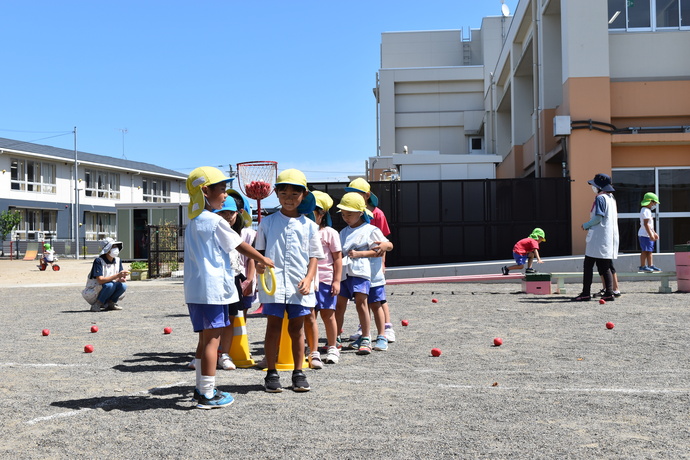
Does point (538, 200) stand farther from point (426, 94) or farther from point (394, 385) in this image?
point (426, 94)

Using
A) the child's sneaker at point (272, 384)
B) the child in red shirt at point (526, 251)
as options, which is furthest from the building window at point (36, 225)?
the child's sneaker at point (272, 384)

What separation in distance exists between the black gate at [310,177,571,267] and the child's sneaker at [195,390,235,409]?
15690mm

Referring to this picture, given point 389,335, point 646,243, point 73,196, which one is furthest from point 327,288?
point 73,196

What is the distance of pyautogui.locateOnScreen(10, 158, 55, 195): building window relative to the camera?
50.4m

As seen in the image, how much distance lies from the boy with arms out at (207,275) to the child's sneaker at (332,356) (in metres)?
1.81

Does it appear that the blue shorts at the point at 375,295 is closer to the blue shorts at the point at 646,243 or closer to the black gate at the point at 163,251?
the blue shorts at the point at 646,243

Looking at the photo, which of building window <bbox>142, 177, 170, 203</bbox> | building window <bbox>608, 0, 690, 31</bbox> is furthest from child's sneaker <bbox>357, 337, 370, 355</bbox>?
building window <bbox>142, 177, 170, 203</bbox>

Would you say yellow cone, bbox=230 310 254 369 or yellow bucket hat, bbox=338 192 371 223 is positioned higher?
yellow bucket hat, bbox=338 192 371 223

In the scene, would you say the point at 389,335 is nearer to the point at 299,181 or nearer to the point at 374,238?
the point at 374,238

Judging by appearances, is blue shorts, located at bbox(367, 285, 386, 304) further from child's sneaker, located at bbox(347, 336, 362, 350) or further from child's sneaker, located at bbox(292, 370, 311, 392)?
child's sneaker, located at bbox(292, 370, 311, 392)

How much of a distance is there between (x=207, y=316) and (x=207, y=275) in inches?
11.3

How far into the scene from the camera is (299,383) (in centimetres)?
558

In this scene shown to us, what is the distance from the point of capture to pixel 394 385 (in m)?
5.82

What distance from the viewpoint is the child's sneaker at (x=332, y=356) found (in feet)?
22.8
